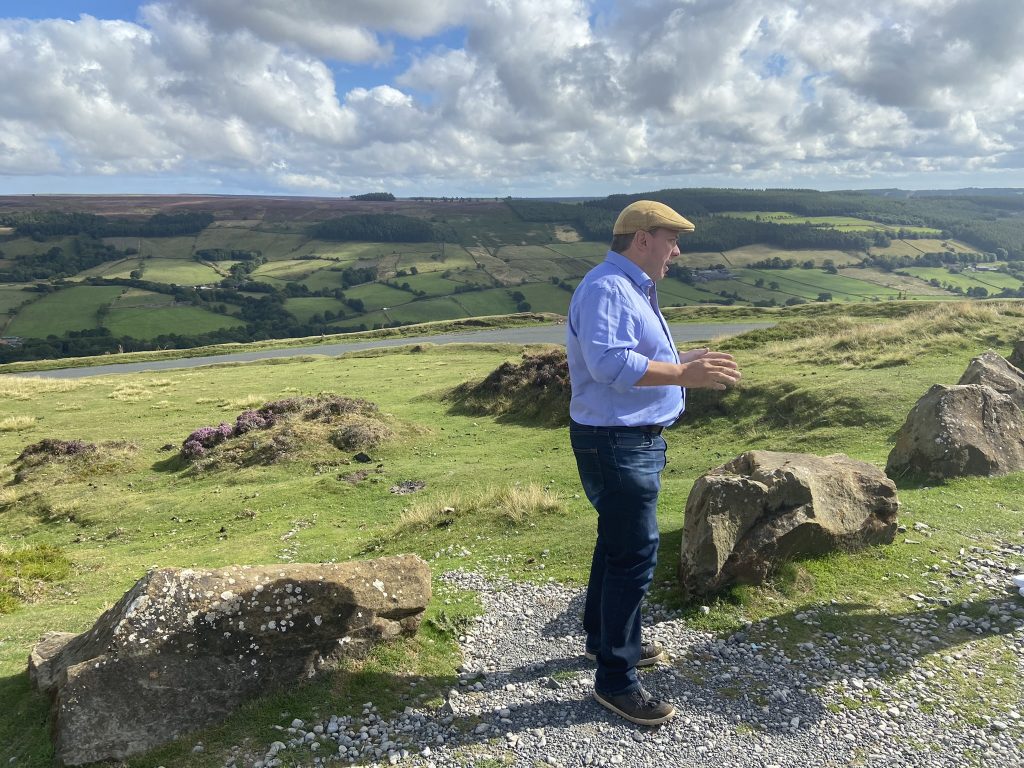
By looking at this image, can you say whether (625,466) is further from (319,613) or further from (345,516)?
(345,516)

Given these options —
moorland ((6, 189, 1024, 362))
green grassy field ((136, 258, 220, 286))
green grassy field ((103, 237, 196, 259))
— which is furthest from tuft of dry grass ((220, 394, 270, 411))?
green grassy field ((103, 237, 196, 259))

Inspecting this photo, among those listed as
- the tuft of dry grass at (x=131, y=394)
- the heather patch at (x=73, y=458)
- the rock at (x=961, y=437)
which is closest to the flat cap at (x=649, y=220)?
the rock at (x=961, y=437)

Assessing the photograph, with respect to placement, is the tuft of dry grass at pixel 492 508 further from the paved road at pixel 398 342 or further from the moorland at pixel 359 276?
the moorland at pixel 359 276

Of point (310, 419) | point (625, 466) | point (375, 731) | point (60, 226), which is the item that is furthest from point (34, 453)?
point (60, 226)

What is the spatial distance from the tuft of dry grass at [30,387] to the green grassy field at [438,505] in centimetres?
43

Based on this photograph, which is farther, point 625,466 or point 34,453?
point 34,453

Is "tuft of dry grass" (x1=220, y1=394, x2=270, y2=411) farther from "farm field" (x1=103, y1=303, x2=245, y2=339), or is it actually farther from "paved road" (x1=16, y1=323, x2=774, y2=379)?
"farm field" (x1=103, y1=303, x2=245, y2=339)

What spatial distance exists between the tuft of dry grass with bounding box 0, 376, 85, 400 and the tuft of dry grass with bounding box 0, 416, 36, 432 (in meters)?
8.88

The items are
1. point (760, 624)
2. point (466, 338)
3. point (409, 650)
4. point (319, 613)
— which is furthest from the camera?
point (466, 338)

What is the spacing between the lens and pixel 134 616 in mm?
5941

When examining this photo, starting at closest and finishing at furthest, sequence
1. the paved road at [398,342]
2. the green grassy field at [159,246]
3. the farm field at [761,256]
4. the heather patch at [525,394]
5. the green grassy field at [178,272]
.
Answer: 1. the heather patch at [525,394]
2. the paved road at [398,342]
3. the green grassy field at [178,272]
4. the farm field at [761,256]
5. the green grassy field at [159,246]

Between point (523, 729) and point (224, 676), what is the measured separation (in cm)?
301

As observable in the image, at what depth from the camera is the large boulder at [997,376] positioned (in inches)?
608

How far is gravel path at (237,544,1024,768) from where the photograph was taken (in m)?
5.52
